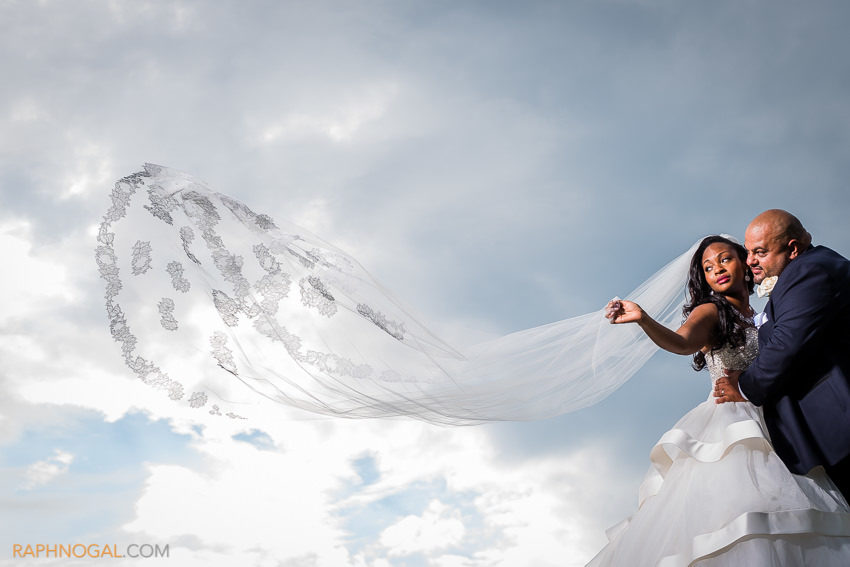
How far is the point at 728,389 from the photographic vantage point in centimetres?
345

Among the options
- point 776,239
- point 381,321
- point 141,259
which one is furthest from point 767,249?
point 141,259

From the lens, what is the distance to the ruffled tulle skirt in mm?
2801

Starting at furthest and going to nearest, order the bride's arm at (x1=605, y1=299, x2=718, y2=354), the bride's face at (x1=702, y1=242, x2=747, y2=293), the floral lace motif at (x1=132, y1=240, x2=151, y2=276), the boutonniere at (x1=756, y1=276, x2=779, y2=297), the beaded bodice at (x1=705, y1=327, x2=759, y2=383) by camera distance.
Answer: the floral lace motif at (x1=132, y1=240, x2=151, y2=276)
the boutonniere at (x1=756, y1=276, x2=779, y2=297)
the bride's face at (x1=702, y1=242, x2=747, y2=293)
the beaded bodice at (x1=705, y1=327, x2=759, y2=383)
the bride's arm at (x1=605, y1=299, x2=718, y2=354)

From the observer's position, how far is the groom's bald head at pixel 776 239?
3.24 metres

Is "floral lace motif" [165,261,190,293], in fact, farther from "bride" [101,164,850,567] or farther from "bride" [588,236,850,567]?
"bride" [588,236,850,567]

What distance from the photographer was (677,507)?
3.12 meters

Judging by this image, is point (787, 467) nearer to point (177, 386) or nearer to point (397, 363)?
point (397, 363)

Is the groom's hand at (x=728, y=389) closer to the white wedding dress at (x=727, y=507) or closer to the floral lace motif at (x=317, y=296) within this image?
the white wedding dress at (x=727, y=507)

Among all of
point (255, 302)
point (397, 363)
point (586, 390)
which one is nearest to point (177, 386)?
point (255, 302)

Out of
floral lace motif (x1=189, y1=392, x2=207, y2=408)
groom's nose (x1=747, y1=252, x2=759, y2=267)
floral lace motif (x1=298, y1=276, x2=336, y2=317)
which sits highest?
floral lace motif (x1=298, y1=276, x2=336, y2=317)

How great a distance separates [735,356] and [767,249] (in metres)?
0.63

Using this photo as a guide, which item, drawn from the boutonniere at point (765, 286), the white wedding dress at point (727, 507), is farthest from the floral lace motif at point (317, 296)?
the boutonniere at point (765, 286)

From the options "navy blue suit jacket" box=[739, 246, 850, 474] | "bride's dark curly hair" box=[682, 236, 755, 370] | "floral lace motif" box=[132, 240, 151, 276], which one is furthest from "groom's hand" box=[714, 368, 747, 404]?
"floral lace motif" box=[132, 240, 151, 276]

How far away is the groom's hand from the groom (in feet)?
0.80
